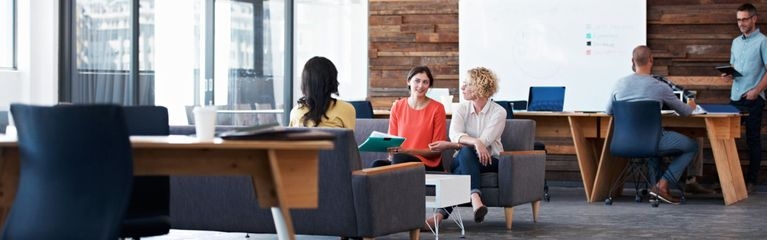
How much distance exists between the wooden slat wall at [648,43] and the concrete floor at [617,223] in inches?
54.4

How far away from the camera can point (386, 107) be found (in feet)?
41.1

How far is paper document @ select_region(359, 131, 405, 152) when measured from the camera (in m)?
6.81

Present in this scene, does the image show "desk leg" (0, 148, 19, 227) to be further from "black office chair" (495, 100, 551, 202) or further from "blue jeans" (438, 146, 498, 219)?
"black office chair" (495, 100, 551, 202)

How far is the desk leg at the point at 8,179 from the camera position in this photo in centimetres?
409

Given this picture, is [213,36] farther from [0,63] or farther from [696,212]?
[696,212]

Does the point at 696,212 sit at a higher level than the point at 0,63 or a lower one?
lower

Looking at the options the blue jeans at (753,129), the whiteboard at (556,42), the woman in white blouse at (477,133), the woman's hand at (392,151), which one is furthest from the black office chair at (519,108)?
the woman's hand at (392,151)

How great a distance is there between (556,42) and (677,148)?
2.33m

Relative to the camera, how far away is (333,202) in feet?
19.1

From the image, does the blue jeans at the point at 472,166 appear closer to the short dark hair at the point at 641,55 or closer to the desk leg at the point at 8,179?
the short dark hair at the point at 641,55

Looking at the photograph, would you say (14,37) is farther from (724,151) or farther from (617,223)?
(724,151)

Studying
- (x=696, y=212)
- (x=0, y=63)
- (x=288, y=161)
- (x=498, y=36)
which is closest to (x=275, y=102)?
(x=498, y=36)

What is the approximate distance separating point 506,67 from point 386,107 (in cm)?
131

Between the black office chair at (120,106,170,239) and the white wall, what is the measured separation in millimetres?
4490
